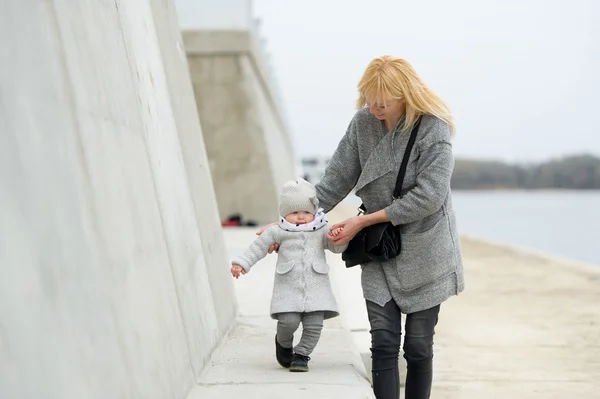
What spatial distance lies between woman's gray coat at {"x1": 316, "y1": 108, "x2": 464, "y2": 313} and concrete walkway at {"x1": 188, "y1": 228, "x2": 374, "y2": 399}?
48cm

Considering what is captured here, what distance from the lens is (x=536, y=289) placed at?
41.0ft

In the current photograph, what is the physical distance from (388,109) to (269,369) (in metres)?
1.50

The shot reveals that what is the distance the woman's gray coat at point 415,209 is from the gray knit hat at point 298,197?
0.24 metres

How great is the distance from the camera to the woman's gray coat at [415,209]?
4.38 metres

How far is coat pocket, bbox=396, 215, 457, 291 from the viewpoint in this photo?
4.47 m

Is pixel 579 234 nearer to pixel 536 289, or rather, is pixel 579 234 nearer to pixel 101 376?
pixel 536 289

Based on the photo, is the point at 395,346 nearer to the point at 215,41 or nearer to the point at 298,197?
the point at 298,197

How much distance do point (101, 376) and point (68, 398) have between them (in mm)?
344

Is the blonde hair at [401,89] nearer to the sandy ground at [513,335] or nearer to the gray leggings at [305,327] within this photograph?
the gray leggings at [305,327]

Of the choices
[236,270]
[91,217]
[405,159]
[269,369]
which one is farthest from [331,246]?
[91,217]

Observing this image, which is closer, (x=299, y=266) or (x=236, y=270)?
(x=236, y=270)

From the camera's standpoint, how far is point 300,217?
4.82 metres

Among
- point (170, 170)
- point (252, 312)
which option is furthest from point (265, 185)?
point (170, 170)

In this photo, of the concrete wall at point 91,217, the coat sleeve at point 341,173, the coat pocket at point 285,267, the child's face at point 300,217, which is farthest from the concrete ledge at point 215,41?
the coat pocket at point 285,267
